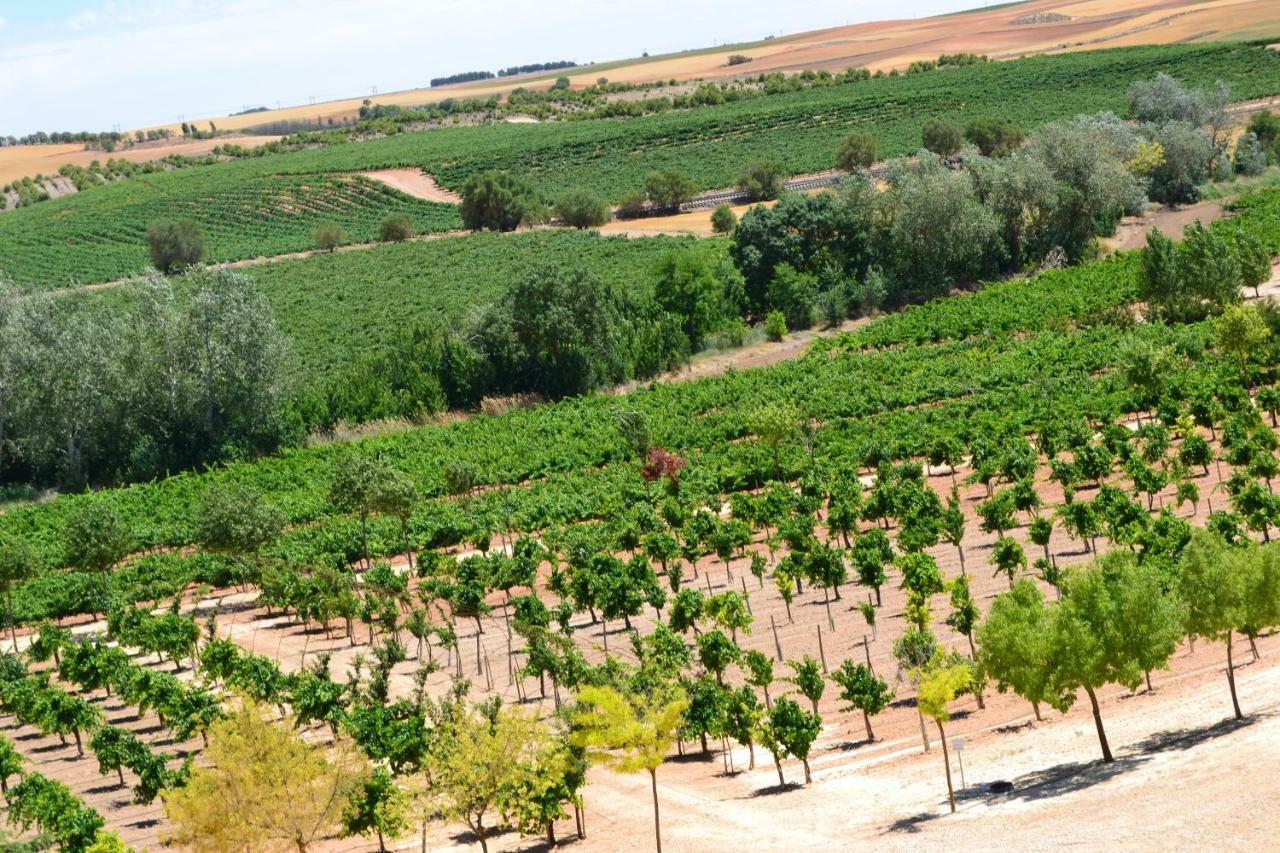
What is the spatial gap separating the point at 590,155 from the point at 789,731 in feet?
410

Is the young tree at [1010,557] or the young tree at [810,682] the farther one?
the young tree at [1010,557]

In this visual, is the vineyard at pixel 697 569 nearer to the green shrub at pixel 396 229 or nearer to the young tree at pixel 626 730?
the young tree at pixel 626 730

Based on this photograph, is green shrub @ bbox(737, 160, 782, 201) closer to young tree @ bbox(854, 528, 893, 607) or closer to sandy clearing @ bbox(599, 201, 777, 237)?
sandy clearing @ bbox(599, 201, 777, 237)

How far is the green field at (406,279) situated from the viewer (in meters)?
79.2

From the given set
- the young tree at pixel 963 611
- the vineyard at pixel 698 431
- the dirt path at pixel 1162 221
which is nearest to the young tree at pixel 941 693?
the young tree at pixel 963 611

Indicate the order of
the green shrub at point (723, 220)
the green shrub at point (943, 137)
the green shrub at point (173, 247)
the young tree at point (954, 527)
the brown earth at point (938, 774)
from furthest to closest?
the green shrub at point (943, 137) < the green shrub at point (173, 247) < the green shrub at point (723, 220) < the young tree at point (954, 527) < the brown earth at point (938, 774)

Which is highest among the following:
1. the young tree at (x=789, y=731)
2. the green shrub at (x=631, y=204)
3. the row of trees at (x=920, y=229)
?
the green shrub at (x=631, y=204)

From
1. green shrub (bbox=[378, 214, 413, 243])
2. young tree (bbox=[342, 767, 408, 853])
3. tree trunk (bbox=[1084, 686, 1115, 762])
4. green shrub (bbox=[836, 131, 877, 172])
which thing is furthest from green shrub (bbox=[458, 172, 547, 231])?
tree trunk (bbox=[1084, 686, 1115, 762])

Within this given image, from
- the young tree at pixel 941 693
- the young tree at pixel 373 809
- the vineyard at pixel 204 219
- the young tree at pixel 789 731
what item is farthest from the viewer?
the vineyard at pixel 204 219

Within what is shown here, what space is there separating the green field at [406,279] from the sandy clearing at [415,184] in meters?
24.0

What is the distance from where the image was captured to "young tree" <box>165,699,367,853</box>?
77.1 feet

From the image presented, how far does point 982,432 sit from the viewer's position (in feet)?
163

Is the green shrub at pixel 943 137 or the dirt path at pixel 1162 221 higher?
the green shrub at pixel 943 137

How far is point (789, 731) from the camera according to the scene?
26750mm
